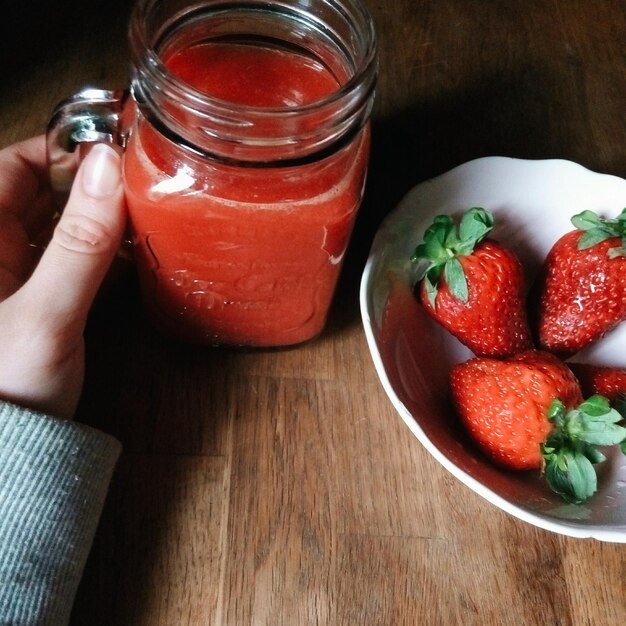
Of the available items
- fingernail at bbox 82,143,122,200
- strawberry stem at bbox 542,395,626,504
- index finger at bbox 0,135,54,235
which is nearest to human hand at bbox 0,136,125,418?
fingernail at bbox 82,143,122,200

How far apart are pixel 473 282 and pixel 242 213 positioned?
0.69 feet

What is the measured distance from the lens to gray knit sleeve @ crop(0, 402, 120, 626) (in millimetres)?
524

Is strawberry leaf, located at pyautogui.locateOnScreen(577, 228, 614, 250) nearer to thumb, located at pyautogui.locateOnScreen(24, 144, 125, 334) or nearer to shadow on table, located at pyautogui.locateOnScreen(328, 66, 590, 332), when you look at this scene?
shadow on table, located at pyautogui.locateOnScreen(328, 66, 590, 332)

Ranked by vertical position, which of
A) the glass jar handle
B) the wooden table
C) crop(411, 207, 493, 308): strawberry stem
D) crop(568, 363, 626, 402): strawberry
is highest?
the glass jar handle

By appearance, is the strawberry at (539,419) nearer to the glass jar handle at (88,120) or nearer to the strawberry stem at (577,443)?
the strawberry stem at (577,443)

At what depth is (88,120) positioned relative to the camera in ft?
1.83

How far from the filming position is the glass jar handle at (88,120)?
1.82ft

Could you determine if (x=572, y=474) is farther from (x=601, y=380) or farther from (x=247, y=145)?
(x=247, y=145)

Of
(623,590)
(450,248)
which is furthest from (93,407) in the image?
(623,590)

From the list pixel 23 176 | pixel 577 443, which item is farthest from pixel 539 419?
pixel 23 176

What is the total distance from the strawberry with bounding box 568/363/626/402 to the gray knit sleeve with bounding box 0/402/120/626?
0.39 metres

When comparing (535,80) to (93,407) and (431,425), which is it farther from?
(93,407)

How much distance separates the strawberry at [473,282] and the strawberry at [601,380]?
0.21ft

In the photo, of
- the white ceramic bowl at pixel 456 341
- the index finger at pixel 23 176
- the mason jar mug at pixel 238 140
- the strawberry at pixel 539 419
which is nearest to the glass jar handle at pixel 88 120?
the mason jar mug at pixel 238 140
